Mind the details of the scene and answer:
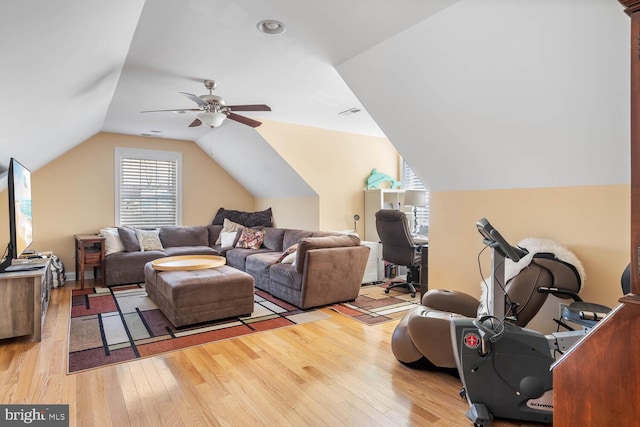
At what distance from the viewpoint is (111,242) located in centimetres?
542

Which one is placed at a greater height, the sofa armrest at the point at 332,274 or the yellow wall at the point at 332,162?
the yellow wall at the point at 332,162

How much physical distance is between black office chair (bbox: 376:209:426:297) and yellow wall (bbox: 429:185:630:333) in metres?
0.93

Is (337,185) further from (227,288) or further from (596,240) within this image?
(596,240)

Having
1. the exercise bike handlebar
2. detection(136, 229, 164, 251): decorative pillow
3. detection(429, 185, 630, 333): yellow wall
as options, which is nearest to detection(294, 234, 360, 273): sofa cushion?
detection(429, 185, 630, 333): yellow wall

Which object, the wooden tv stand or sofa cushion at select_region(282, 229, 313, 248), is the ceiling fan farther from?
sofa cushion at select_region(282, 229, 313, 248)

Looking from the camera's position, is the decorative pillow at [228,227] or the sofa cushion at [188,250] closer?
the sofa cushion at [188,250]

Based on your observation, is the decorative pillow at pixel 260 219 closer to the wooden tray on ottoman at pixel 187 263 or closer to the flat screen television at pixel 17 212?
the wooden tray on ottoman at pixel 187 263

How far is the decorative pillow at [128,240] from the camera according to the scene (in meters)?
5.50

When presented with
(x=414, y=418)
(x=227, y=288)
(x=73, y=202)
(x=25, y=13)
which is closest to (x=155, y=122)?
(x=73, y=202)

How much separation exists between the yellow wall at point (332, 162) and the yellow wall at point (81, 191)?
7.38 feet

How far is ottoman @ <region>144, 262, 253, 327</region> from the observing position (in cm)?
331

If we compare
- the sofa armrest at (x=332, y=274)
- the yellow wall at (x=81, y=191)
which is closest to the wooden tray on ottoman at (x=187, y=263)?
the sofa armrest at (x=332, y=274)

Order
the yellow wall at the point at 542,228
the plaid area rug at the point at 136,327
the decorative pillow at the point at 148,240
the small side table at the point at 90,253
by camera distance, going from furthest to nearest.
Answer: the decorative pillow at the point at 148,240 < the small side table at the point at 90,253 < the plaid area rug at the point at 136,327 < the yellow wall at the point at 542,228

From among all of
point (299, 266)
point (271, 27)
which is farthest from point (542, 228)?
point (271, 27)
